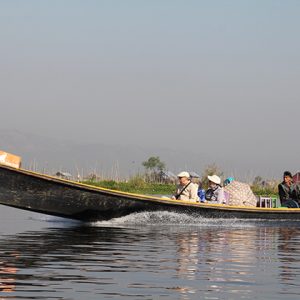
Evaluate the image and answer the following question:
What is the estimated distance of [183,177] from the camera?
59.5 ft

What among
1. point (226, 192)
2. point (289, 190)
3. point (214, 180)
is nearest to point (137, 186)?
point (289, 190)

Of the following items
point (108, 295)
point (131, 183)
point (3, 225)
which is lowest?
point (108, 295)

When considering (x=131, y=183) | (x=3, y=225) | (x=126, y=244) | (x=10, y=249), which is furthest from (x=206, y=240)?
(x=131, y=183)

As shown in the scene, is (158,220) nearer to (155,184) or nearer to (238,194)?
(238,194)

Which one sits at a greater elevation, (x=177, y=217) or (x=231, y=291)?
(x=177, y=217)

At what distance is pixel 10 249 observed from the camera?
41.7 feet

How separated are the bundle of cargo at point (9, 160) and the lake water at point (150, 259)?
118cm

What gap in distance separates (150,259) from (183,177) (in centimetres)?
652

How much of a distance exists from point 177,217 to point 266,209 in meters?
2.07

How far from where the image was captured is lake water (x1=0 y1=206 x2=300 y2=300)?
891 centimetres

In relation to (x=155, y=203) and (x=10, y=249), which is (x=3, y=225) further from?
(x=10, y=249)

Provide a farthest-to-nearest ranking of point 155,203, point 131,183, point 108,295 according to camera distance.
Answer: point 131,183, point 155,203, point 108,295

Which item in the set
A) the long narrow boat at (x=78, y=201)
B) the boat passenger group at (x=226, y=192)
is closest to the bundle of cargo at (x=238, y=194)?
the boat passenger group at (x=226, y=192)

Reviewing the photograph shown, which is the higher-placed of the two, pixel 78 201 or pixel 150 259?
pixel 78 201
